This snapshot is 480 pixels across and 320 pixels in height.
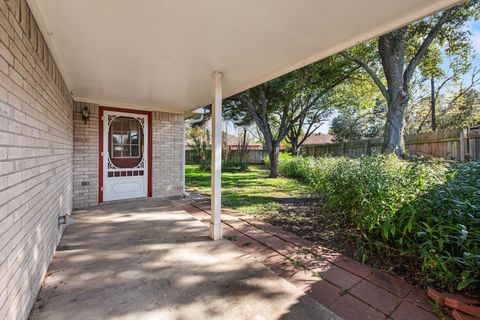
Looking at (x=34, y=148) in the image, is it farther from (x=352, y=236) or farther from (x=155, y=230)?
(x=352, y=236)

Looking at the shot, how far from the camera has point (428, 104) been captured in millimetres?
15898

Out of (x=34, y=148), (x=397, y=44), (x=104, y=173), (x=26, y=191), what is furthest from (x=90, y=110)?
(x=397, y=44)

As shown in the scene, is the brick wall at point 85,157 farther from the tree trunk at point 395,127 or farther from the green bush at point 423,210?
the tree trunk at point 395,127

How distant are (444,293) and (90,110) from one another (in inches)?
241

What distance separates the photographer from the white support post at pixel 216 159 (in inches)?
118

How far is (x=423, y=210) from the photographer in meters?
2.05

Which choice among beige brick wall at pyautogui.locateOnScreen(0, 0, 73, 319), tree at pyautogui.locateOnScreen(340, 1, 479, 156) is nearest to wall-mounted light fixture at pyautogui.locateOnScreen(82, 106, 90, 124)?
beige brick wall at pyautogui.locateOnScreen(0, 0, 73, 319)

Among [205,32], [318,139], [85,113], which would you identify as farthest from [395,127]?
[318,139]

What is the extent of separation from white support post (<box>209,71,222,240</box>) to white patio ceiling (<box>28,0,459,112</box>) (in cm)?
25

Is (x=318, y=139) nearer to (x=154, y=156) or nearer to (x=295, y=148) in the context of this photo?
(x=295, y=148)

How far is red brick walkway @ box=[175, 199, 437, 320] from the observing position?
1.65m

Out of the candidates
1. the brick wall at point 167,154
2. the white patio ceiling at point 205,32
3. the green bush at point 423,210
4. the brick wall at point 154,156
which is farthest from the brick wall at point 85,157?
the green bush at point 423,210

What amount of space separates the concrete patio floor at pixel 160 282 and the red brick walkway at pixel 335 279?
0.46ft

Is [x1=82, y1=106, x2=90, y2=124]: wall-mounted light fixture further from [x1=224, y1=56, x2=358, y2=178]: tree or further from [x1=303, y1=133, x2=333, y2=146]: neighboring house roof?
[x1=303, y1=133, x2=333, y2=146]: neighboring house roof
